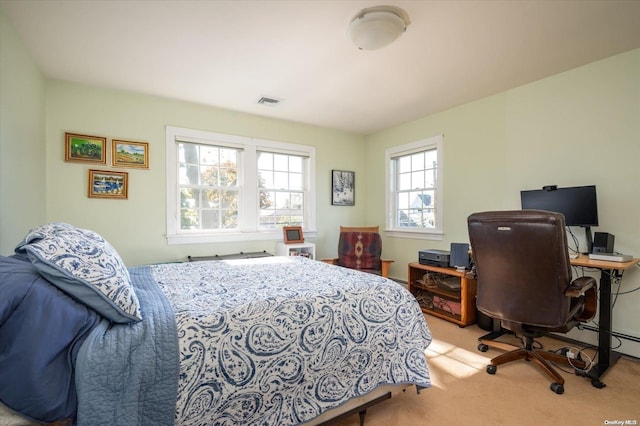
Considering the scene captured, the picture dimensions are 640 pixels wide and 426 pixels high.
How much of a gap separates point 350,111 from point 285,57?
4.89ft

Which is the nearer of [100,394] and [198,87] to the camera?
[100,394]

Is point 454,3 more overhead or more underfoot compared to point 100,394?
more overhead

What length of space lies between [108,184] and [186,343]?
2.76 m

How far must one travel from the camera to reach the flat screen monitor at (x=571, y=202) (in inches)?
94.8

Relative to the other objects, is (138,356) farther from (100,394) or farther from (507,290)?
(507,290)

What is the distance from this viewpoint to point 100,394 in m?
0.96

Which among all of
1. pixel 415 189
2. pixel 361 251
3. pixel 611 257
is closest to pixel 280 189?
pixel 361 251

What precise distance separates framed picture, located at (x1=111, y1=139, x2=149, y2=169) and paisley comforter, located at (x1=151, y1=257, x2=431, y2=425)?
188cm

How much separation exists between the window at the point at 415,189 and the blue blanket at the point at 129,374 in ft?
11.3

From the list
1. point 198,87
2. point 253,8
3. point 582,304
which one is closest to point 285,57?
point 253,8

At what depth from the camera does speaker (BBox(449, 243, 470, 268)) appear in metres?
3.15

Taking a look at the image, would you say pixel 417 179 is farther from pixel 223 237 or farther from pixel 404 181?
pixel 223 237

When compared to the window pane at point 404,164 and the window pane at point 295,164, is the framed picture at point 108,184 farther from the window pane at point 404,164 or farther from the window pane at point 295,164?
the window pane at point 404,164

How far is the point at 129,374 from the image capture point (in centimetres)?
100
